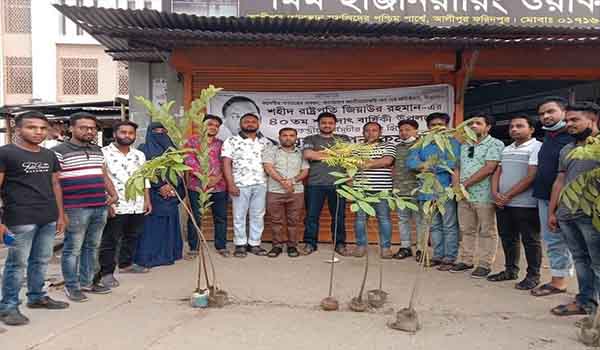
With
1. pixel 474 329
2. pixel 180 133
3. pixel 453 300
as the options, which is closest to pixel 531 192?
pixel 453 300

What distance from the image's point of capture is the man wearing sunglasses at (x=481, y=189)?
5.01 metres

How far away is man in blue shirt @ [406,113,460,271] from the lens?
5383mm

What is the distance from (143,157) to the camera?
5152 millimetres

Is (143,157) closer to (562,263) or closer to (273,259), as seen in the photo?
(273,259)

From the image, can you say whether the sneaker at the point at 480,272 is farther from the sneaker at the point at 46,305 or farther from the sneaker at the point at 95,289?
the sneaker at the point at 46,305

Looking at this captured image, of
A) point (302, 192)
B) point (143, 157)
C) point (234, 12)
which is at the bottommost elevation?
point (302, 192)

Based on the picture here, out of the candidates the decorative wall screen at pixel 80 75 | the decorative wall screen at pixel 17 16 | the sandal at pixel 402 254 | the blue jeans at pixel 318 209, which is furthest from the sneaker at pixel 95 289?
the decorative wall screen at pixel 17 16

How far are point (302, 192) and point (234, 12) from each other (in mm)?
2996

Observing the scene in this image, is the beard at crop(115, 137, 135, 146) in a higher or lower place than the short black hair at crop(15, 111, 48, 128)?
lower

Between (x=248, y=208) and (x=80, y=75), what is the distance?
19.4 meters

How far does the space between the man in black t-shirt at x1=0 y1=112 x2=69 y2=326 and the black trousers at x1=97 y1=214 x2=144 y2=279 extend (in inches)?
36.1

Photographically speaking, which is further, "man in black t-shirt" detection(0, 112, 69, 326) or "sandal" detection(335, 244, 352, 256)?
"sandal" detection(335, 244, 352, 256)

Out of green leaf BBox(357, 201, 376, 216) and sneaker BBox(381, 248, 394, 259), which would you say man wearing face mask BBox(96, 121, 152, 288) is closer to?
green leaf BBox(357, 201, 376, 216)

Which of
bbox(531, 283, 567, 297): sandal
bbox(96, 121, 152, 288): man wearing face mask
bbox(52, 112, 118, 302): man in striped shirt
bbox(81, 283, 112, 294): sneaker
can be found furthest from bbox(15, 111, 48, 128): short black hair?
bbox(531, 283, 567, 297): sandal
